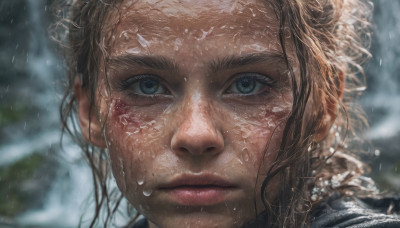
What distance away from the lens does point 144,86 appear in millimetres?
1697

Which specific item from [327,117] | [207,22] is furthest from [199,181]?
[327,117]

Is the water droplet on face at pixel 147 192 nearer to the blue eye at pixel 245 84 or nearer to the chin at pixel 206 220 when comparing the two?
the chin at pixel 206 220

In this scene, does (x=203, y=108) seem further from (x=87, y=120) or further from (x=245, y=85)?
(x=87, y=120)

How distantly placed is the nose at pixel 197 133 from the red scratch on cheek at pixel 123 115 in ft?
0.61

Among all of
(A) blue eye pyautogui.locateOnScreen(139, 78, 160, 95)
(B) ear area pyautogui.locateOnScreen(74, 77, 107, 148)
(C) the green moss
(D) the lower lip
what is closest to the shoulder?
(D) the lower lip

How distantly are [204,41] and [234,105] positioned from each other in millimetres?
210

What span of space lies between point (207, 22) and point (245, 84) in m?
0.22

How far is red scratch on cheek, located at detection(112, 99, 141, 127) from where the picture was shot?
66.0 inches

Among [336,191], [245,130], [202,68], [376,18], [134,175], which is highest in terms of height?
[202,68]

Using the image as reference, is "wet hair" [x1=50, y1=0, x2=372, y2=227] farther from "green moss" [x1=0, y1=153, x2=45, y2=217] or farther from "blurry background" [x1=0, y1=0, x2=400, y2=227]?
"green moss" [x1=0, y1=153, x2=45, y2=217]

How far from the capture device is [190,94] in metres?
1.56

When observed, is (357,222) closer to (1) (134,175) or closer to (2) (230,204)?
(2) (230,204)

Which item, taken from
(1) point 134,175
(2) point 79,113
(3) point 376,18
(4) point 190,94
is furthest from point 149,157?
(3) point 376,18

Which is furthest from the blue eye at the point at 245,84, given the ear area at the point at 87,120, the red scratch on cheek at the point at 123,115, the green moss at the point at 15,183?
the green moss at the point at 15,183
